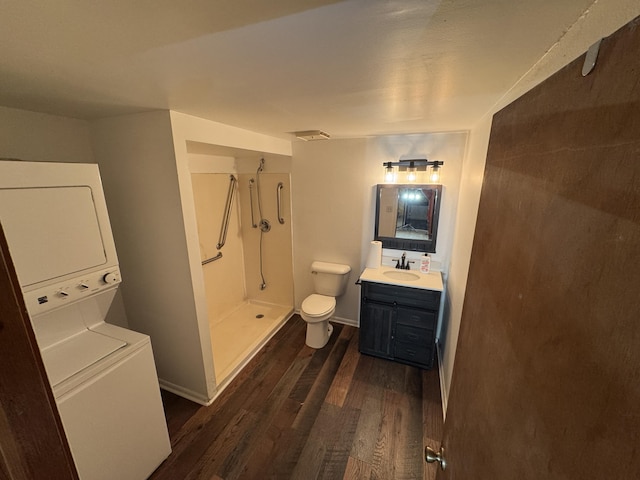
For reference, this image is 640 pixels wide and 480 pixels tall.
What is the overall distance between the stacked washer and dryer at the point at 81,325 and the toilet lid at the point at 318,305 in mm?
1372

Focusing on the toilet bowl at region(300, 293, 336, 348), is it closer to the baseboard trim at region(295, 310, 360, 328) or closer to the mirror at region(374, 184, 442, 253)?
the baseboard trim at region(295, 310, 360, 328)

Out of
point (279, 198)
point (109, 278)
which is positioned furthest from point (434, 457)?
point (279, 198)

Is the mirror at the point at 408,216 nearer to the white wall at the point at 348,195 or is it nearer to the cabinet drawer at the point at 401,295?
the white wall at the point at 348,195

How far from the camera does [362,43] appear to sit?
0.73m

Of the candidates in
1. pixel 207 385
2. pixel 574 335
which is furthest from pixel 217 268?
pixel 574 335

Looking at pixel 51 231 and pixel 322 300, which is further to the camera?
Answer: pixel 322 300

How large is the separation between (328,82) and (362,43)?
342 millimetres

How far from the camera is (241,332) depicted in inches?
113

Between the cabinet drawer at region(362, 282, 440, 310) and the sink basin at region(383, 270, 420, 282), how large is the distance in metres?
0.17

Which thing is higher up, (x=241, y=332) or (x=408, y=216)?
(x=408, y=216)

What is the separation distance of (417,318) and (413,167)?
1.42 m

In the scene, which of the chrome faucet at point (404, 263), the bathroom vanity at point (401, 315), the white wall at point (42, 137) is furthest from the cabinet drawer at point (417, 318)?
the white wall at point (42, 137)

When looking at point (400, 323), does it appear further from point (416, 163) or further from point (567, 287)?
point (567, 287)

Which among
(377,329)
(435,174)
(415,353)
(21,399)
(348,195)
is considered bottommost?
(415,353)
